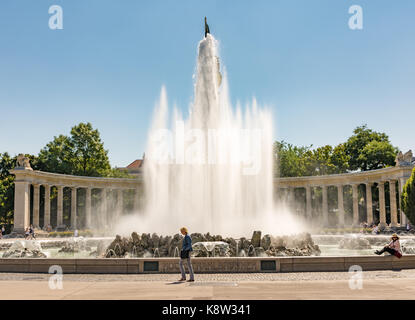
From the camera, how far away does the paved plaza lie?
45.8 ft

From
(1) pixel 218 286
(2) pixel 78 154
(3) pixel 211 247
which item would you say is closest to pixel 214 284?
(1) pixel 218 286

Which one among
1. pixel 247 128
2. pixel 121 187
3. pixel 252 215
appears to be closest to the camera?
pixel 252 215

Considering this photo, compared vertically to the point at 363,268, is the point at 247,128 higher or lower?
higher

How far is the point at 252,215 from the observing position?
42406mm

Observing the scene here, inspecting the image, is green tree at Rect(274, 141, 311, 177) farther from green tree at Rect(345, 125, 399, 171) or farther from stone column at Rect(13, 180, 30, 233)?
stone column at Rect(13, 180, 30, 233)

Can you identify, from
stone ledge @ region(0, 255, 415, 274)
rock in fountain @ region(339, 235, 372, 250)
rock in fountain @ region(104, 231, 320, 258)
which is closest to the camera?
stone ledge @ region(0, 255, 415, 274)

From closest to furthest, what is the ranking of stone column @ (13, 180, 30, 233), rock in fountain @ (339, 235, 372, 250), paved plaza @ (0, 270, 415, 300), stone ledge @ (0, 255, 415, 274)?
1. paved plaza @ (0, 270, 415, 300)
2. stone ledge @ (0, 255, 415, 274)
3. rock in fountain @ (339, 235, 372, 250)
4. stone column @ (13, 180, 30, 233)

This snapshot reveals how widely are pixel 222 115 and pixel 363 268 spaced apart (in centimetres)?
2326

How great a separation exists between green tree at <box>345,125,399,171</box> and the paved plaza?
8145cm

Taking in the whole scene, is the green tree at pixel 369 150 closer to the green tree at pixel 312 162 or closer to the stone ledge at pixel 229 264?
the green tree at pixel 312 162

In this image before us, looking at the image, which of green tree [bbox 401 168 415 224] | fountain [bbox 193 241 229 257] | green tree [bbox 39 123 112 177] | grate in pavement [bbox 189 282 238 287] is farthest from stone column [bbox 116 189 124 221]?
grate in pavement [bbox 189 282 238 287]

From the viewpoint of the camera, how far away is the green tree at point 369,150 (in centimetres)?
9581
